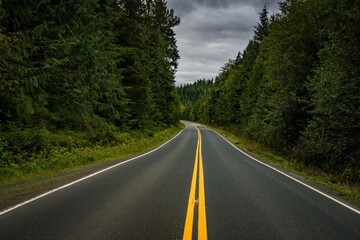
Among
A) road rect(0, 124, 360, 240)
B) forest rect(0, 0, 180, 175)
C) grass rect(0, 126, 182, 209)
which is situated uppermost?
forest rect(0, 0, 180, 175)

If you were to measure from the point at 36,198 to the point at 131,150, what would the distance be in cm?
1316

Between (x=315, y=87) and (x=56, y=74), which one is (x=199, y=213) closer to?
(x=56, y=74)

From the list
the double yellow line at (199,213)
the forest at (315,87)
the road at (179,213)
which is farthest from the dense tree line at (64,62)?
the forest at (315,87)

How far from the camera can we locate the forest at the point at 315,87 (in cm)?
1242

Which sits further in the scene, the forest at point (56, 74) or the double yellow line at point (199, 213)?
the forest at point (56, 74)

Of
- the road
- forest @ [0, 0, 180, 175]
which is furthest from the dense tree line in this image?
the road

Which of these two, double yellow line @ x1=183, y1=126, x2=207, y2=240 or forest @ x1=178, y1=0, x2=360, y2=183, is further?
forest @ x1=178, y1=0, x2=360, y2=183

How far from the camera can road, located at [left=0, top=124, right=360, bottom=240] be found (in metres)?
4.78

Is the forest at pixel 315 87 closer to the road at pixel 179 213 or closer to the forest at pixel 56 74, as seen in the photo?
the road at pixel 179 213

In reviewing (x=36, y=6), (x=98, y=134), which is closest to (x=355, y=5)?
(x=36, y=6)

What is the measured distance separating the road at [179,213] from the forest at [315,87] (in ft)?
16.5

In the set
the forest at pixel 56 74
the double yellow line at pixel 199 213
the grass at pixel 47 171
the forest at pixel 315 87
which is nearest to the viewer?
the double yellow line at pixel 199 213

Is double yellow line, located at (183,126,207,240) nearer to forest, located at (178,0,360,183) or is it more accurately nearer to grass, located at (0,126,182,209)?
grass, located at (0,126,182,209)

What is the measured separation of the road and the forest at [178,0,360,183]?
502 centimetres
